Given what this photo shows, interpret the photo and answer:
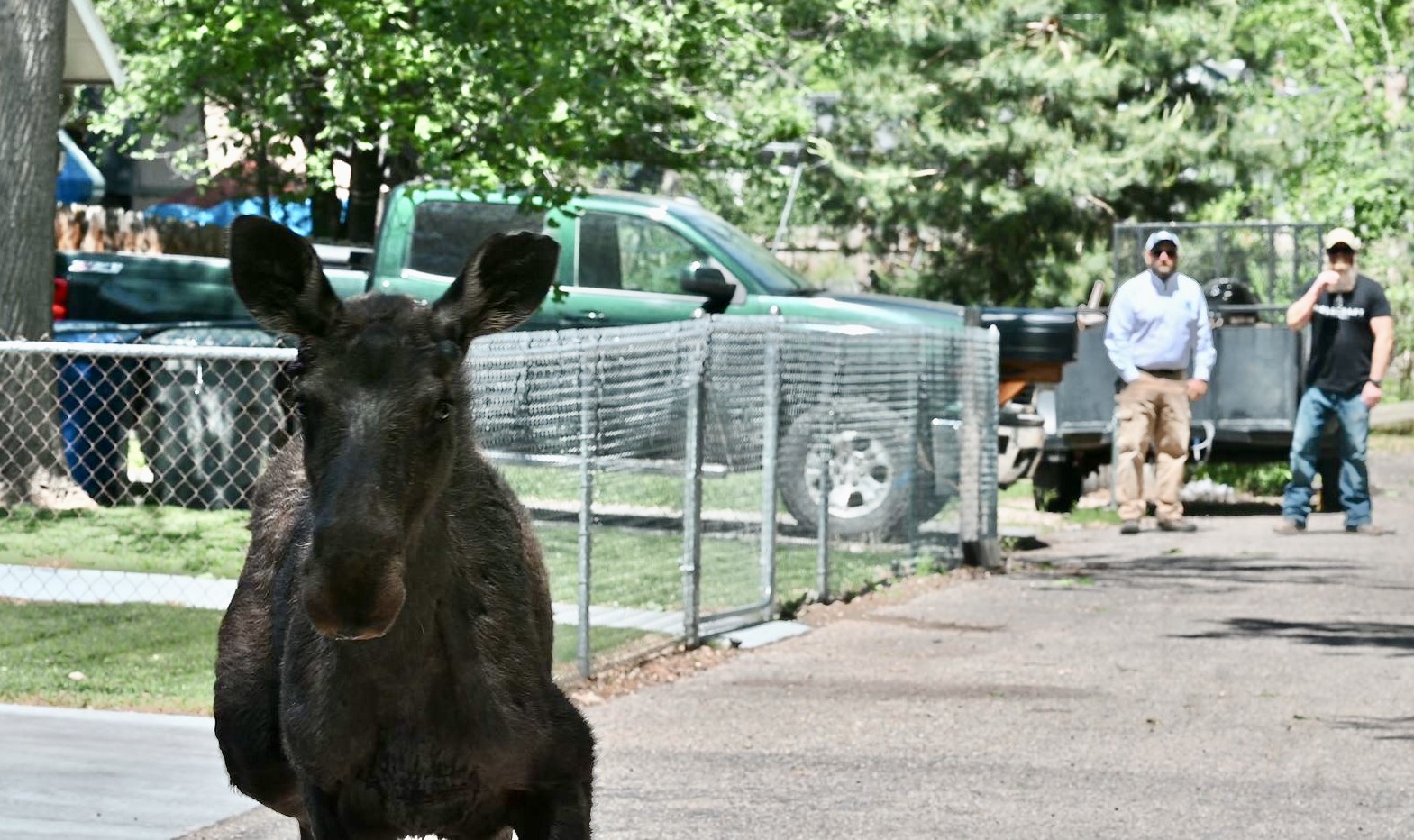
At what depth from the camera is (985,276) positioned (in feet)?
111

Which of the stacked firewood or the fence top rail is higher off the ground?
the stacked firewood

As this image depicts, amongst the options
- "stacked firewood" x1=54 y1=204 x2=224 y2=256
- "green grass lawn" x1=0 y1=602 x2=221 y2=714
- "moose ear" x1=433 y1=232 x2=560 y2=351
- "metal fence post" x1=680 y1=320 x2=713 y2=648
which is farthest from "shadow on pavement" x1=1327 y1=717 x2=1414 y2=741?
"stacked firewood" x1=54 y1=204 x2=224 y2=256

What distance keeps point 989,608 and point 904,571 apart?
1421 mm

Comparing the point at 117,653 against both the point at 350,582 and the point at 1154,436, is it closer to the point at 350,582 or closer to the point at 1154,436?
the point at 350,582

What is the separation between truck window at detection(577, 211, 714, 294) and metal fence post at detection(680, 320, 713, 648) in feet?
15.0

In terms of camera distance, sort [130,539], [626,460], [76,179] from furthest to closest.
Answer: [76,179], [130,539], [626,460]

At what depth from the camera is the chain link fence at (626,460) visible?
9.94 meters

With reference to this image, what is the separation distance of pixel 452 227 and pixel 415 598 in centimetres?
1157

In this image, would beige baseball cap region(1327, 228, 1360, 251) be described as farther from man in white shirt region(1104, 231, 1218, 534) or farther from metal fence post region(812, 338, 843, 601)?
metal fence post region(812, 338, 843, 601)

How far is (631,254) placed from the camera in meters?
15.9

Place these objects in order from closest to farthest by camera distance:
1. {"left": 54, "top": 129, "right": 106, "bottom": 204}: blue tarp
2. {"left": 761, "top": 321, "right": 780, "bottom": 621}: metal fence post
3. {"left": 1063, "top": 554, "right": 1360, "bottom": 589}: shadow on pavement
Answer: {"left": 761, "top": 321, "right": 780, "bottom": 621}: metal fence post → {"left": 1063, "top": 554, "right": 1360, "bottom": 589}: shadow on pavement → {"left": 54, "top": 129, "right": 106, "bottom": 204}: blue tarp

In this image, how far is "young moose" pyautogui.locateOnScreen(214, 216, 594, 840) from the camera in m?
4.41

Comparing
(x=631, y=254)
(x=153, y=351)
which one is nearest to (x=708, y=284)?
(x=631, y=254)

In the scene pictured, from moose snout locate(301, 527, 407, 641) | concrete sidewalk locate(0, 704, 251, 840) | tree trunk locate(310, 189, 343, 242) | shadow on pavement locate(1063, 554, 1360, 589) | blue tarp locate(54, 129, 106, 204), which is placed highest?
blue tarp locate(54, 129, 106, 204)
